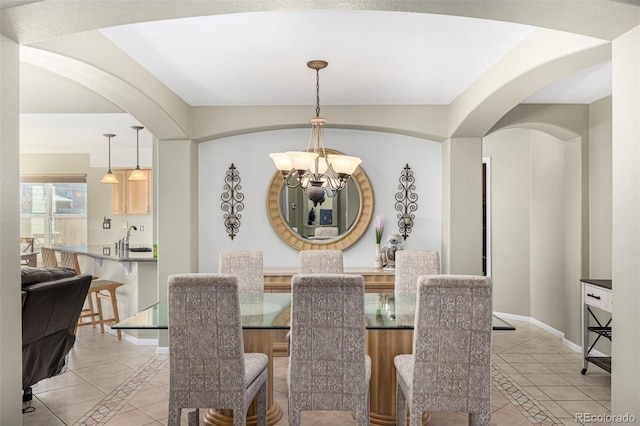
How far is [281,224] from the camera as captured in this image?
5.07 metres

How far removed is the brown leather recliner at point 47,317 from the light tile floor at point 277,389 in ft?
1.02

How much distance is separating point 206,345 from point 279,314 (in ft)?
2.29

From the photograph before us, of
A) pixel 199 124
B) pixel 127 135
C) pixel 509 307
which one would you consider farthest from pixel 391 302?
pixel 127 135

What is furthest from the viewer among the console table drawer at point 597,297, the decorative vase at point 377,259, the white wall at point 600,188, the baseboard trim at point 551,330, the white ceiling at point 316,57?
the decorative vase at point 377,259

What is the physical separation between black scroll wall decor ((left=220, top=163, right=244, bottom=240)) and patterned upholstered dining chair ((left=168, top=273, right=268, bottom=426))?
2805 mm

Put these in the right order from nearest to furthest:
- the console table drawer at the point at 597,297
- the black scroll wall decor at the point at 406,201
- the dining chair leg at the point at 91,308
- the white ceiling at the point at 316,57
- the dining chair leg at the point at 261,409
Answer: the dining chair leg at the point at 261,409 < the white ceiling at the point at 316,57 < the console table drawer at the point at 597,297 < the black scroll wall decor at the point at 406,201 < the dining chair leg at the point at 91,308

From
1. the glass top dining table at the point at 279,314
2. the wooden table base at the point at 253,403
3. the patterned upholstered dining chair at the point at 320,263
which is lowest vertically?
the wooden table base at the point at 253,403

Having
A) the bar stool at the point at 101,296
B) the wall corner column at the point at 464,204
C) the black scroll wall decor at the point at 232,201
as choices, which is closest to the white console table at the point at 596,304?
the wall corner column at the point at 464,204

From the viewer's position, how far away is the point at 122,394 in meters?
3.57

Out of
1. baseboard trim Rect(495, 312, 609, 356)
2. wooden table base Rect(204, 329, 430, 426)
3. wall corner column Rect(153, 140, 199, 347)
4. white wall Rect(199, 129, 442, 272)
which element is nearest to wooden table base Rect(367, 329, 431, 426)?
wooden table base Rect(204, 329, 430, 426)

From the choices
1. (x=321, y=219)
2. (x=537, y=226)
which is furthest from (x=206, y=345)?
(x=537, y=226)

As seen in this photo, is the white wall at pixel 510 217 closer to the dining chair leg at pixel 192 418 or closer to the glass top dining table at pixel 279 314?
the glass top dining table at pixel 279 314

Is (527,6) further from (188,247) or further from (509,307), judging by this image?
(509,307)

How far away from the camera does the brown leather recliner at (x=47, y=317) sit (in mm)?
3102
